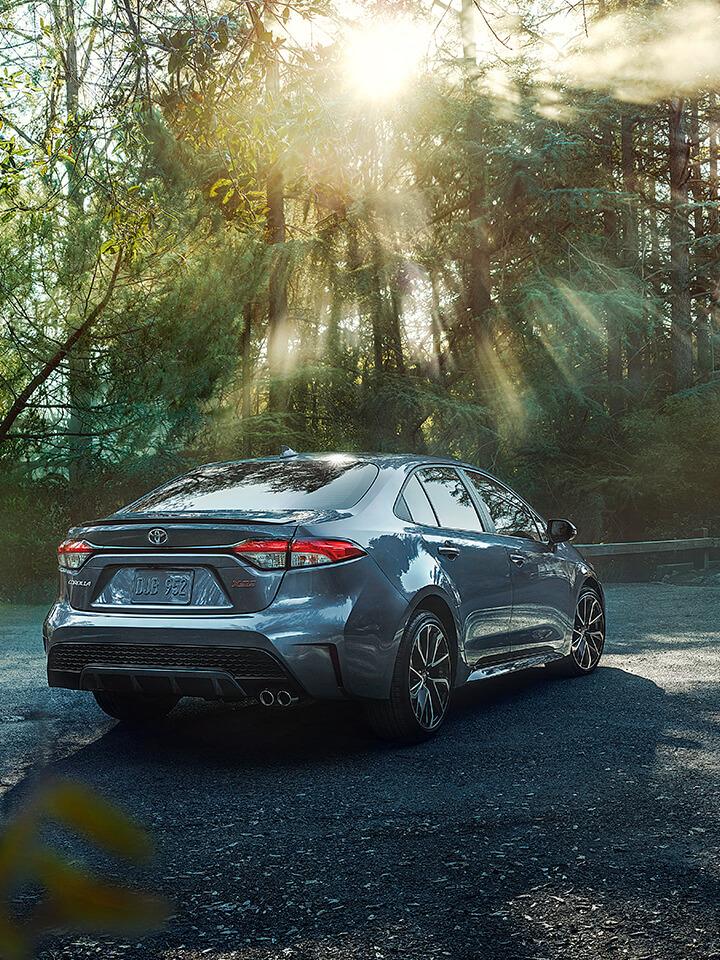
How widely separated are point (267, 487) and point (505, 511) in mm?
2218

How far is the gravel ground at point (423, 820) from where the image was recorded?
3613mm

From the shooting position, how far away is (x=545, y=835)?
470 centimetres

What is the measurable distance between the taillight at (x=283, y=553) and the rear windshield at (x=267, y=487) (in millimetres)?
350

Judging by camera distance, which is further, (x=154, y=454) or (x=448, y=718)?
(x=154, y=454)

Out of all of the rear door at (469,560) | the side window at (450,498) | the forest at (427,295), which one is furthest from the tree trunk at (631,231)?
the rear door at (469,560)

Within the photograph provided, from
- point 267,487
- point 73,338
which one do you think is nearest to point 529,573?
point 267,487

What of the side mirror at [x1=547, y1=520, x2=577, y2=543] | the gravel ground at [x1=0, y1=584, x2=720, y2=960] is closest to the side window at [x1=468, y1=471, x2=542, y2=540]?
the side mirror at [x1=547, y1=520, x2=577, y2=543]

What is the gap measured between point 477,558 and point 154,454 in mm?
10899

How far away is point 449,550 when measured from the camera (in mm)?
7043

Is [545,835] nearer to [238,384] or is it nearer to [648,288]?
[238,384]

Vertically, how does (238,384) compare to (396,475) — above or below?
above

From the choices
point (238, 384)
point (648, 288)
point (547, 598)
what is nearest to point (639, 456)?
point (648, 288)

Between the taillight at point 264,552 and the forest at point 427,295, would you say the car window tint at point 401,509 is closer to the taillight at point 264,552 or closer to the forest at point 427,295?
the taillight at point 264,552

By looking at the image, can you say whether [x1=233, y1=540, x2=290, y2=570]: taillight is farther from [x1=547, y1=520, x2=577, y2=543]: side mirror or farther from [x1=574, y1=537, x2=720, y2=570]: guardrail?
[x1=574, y1=537, x2=720, y2=570]: guardrail
